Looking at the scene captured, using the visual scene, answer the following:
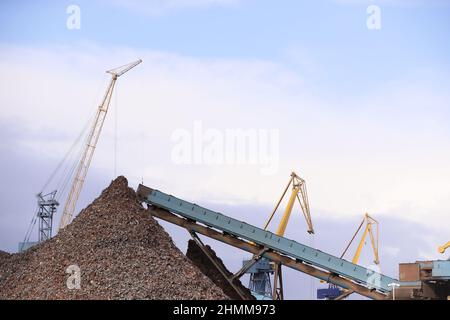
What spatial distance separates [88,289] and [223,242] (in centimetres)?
1095

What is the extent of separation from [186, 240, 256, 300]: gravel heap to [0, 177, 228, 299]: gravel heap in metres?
4.22

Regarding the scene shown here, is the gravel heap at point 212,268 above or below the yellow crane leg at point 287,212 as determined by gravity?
below

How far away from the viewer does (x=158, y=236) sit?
2005 inches

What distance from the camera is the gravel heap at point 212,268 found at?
5419 cm

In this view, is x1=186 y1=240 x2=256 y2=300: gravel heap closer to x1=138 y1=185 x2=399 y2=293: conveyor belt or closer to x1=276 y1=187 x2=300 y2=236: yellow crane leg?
x1=138 y1=185 x2=399 y2=293: conveyor belt

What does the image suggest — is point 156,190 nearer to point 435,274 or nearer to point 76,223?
point 76,223

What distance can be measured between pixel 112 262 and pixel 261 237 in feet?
33.0

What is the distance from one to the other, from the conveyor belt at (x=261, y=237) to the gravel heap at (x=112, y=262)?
149 cm

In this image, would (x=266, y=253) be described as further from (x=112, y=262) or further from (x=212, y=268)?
(x=112, y=262)

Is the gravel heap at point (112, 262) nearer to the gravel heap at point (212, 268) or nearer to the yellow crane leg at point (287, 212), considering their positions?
the gravel heap at point (212, 268)

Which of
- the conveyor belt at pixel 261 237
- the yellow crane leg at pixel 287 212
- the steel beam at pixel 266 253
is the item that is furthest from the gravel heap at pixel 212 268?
the yellow crane leg at pixel 287 212

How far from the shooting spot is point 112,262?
4791 cm

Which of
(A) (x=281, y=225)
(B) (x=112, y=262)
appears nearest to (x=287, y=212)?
(A) (x=281, y=225)
